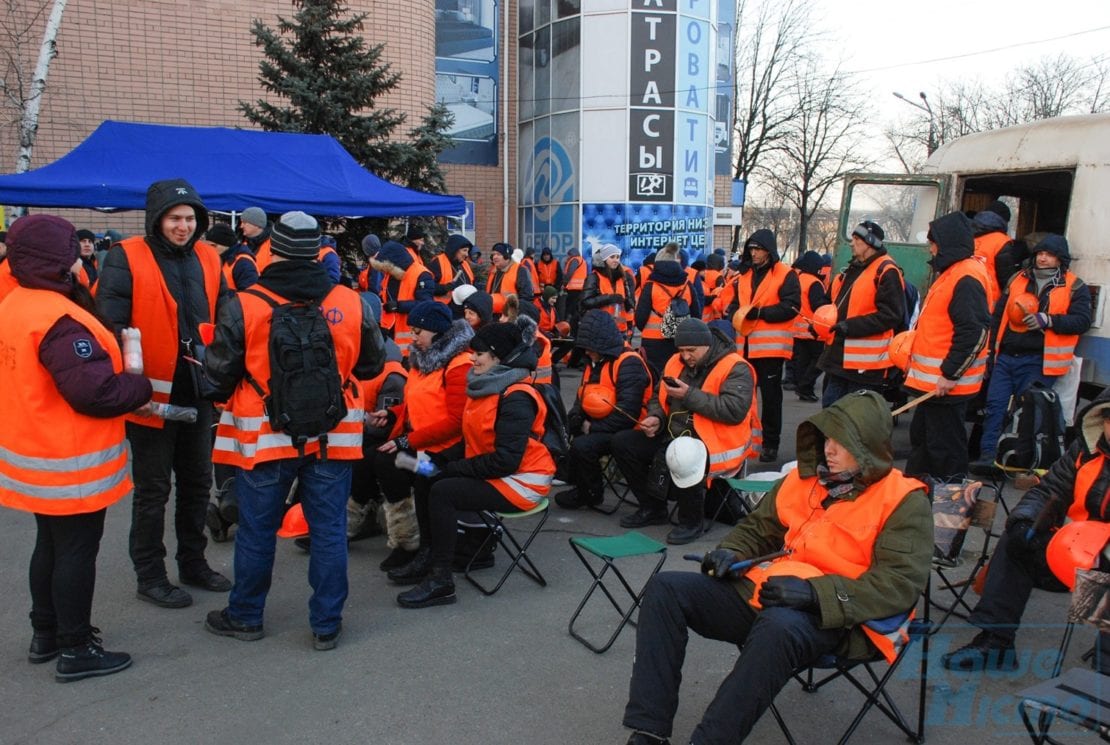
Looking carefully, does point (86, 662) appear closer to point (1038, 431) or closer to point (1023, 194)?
point (1038, 431)

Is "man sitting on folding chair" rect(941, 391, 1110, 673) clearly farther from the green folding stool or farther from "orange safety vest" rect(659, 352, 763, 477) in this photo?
"orange safety vest" rect(659, 352, 763, 477)

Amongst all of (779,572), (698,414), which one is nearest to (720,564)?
(779,572)

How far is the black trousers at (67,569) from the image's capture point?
3.42 m

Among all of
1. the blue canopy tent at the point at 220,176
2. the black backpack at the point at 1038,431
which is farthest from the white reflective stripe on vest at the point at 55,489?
the black backpack at the point at 1038,431

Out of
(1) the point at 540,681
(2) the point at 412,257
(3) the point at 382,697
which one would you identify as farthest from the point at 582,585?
(2) the point at 412,257

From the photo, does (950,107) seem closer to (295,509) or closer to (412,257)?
(412,257)

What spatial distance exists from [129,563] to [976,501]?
14.3 ft

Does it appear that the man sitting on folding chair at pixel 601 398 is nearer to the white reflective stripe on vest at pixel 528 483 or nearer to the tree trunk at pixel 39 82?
the white reflective stripe on vest at pixel 528 483

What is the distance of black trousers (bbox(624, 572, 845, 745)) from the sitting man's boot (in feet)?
3.78

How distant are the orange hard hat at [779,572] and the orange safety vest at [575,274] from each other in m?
10.6

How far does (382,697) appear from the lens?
3469 millimetres

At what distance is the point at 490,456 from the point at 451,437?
0.45m

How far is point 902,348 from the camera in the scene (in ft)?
18.5

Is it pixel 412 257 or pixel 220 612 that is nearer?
pixel 220 612
